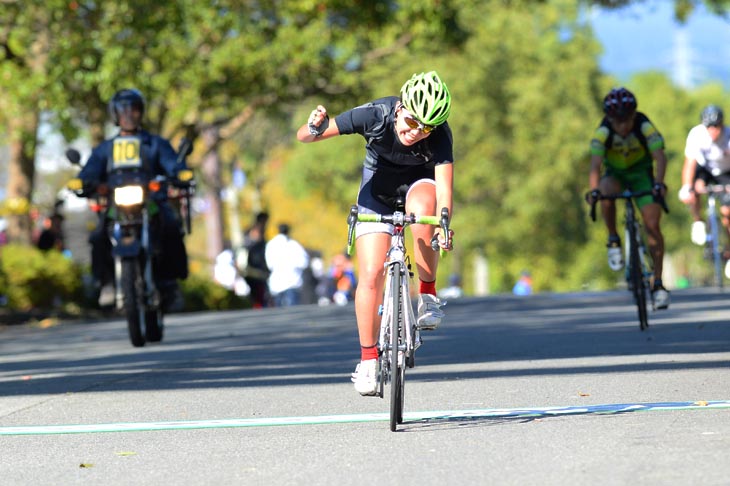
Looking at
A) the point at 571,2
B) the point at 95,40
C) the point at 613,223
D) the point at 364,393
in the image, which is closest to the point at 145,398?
the point at 364,393

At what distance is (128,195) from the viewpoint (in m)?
14.3

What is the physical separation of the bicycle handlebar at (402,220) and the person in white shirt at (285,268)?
1768 cm

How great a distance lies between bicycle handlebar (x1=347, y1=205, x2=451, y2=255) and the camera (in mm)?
8070

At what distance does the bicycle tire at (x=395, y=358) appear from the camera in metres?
7.91

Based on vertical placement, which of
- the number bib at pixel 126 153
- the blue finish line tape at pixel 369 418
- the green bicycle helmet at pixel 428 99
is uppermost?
the number bib at pixel 126 153

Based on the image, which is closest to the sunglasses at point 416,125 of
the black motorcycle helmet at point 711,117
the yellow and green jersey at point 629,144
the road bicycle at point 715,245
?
the yellow and green jersey at point 629,144

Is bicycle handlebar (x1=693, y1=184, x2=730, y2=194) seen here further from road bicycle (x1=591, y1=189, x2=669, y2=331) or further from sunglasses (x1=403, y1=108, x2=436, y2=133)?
sunglasses (x1=403, y1=108, x2=436, y2=133)

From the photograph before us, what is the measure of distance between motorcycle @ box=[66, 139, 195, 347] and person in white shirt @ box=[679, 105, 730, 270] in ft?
18.8

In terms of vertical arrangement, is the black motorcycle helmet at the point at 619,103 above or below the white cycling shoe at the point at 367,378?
above

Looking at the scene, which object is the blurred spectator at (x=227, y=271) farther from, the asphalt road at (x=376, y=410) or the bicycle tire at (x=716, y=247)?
the asphalt road at (x=376, y=410)

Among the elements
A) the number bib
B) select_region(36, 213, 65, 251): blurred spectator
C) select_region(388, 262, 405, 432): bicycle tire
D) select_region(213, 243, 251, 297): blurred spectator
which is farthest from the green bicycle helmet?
select_region(213, 243, 251, 297): blurred spectator

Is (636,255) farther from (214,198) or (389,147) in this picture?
(214,198)

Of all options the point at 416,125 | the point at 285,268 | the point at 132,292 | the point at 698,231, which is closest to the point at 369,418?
the point at 416,125

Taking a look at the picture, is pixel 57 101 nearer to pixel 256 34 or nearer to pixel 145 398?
pixel 256 34
